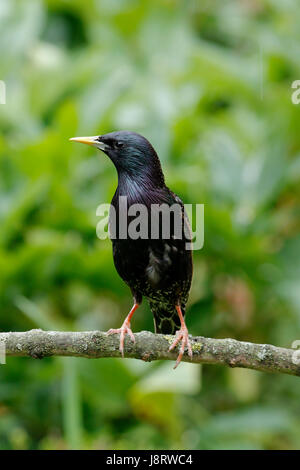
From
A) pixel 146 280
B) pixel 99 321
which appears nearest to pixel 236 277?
pixel 99 321

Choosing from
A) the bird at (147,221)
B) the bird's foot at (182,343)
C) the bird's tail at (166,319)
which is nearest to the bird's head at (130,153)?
the bird at (147,221)

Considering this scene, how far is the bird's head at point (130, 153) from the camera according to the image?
338 cm

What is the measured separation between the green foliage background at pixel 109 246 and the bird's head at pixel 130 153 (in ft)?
4.92

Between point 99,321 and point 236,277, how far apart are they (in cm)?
100

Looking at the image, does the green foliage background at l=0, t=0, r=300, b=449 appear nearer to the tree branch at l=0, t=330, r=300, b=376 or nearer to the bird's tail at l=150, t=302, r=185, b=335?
the bird's tail at l=150, t=302, r=185, b=335

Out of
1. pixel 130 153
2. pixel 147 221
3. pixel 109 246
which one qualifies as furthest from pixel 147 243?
pixel 109 246

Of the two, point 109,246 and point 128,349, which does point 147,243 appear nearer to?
point 128,349

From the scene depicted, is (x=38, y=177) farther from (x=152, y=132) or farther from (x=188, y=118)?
(x=188, y=118)

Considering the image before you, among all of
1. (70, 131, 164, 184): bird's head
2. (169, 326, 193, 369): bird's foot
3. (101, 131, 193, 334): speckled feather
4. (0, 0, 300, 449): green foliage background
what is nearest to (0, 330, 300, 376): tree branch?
(169, 326, 193, 369): bird's foot

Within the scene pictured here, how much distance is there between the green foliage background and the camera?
5.02 m

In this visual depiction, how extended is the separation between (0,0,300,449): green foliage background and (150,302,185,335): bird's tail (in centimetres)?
84

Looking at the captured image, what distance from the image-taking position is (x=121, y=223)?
3.32 metres

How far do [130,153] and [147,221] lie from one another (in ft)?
0.99
